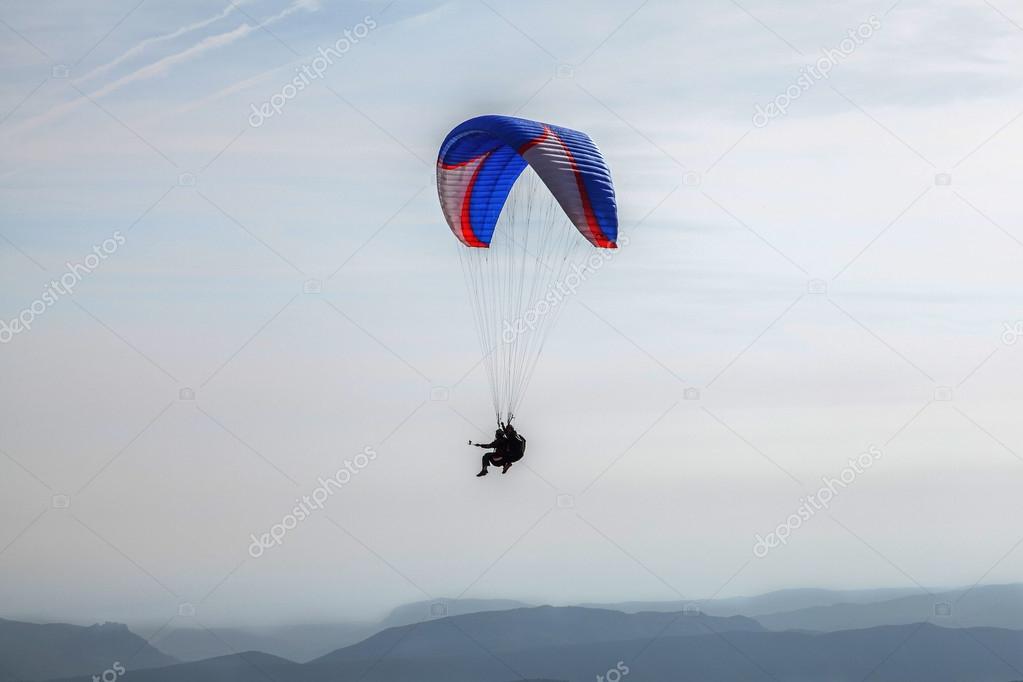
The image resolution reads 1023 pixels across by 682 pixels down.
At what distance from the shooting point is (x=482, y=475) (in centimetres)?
2983

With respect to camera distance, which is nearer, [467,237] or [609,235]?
[609,235]

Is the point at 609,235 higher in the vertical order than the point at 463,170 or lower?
lower

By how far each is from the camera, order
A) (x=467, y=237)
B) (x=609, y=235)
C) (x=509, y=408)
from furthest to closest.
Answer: (x=467, y=237)
(x=509, y=408)
(x=609, y=235)

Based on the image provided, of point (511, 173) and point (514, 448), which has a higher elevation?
point (511, 173)

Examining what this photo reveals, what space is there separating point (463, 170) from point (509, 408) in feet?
19.8

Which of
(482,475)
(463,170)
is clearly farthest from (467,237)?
(482,475)

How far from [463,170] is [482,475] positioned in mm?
7563

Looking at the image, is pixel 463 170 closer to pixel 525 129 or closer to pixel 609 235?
pixel 525 129

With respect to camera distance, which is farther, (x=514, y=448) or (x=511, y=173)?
(x=511, y=173)

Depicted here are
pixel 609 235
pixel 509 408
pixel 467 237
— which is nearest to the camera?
pixel 609 235

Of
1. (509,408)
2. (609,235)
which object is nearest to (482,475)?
(509,408)

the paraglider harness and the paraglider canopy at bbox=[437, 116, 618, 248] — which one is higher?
the paraglider canopy at bbox=[437, 116, 618, 248]

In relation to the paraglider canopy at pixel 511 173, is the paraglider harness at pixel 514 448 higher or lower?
lower

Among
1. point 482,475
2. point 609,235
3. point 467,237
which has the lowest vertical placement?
point 482,475
